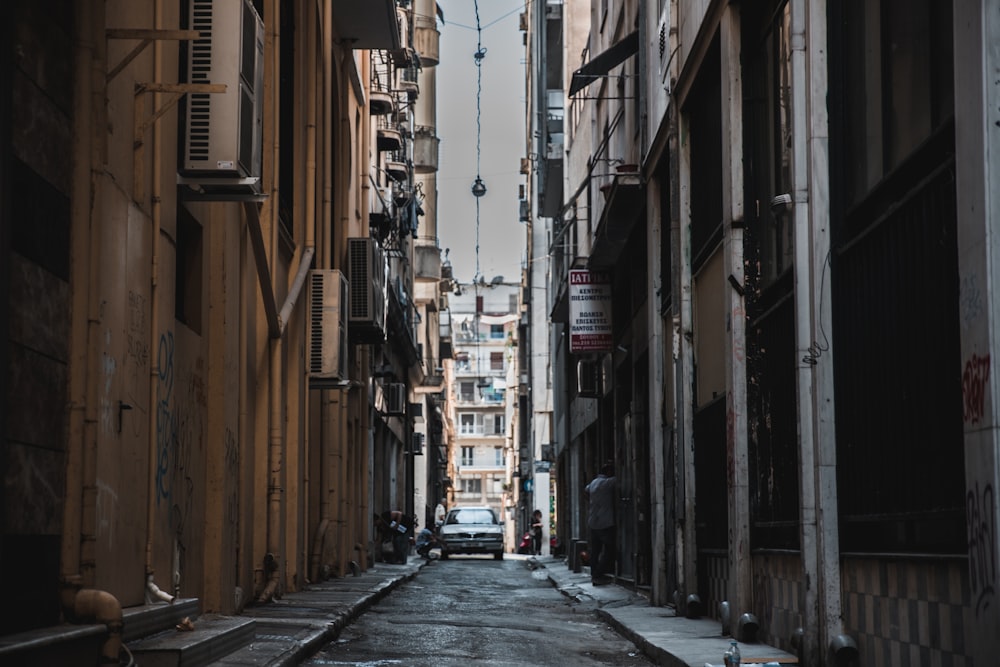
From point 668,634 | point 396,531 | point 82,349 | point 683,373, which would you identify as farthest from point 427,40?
point 82,349

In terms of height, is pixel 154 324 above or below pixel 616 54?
below

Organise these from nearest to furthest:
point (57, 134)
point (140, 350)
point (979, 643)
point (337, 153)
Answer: point (979, 643)
point (57, 134)
point (140, 350)
point (337, 153)

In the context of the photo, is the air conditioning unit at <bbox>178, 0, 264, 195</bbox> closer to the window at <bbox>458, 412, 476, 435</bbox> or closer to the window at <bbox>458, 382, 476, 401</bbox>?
the window at <bbox>458, 412, 476, 435</bbox>

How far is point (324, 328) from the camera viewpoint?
56.1 ft

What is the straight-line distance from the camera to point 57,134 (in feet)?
22.8

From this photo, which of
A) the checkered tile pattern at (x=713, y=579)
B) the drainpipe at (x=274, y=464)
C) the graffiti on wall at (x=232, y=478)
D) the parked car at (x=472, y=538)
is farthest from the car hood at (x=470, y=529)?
the graffiti on wall at (x=232, y=478)

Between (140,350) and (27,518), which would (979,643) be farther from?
(140,350)

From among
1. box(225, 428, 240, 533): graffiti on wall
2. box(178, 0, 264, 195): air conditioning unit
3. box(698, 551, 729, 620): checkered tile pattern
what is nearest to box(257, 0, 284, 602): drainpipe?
box(225, 428, 240, 533): graffiti on wall

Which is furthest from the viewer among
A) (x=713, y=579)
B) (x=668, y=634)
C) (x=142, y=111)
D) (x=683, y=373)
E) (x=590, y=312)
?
(x=590, y=312)

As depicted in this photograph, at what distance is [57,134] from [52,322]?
3.08 ft

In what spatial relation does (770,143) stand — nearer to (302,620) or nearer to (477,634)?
(477,634)

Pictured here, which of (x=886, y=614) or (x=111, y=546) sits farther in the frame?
(x=111, y=546)

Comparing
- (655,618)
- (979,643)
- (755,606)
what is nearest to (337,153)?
(655,618)

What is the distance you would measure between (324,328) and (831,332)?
970 centimetres
